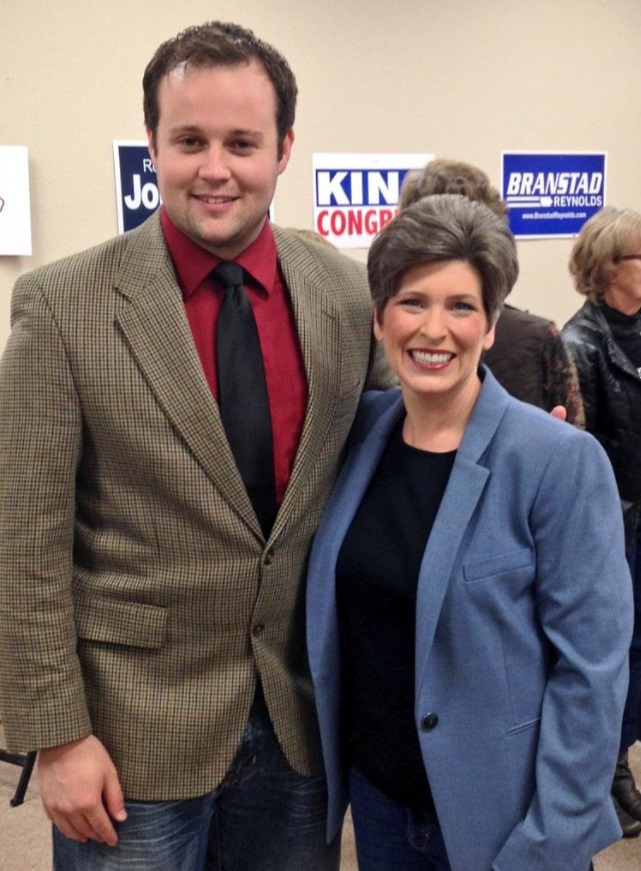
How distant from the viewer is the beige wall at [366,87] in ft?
9.41

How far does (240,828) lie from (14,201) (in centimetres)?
214

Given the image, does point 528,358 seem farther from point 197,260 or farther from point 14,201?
point 14,201

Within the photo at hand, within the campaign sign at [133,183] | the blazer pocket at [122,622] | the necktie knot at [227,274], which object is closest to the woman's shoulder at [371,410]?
the necktie knot at [227,274]

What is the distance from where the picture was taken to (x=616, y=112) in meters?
4.17

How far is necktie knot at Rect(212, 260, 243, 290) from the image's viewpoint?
4.26 ft

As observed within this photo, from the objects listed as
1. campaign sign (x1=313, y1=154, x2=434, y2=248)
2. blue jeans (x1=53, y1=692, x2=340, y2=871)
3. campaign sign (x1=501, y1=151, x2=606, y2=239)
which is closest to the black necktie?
blue jeans (x1=53, y1=692, x2=340, y2=871)

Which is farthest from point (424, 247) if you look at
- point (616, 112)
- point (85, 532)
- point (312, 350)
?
point (616, 112)

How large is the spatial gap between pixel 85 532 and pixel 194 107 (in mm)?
605

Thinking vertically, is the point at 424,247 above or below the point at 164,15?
below

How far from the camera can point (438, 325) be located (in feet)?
3.93

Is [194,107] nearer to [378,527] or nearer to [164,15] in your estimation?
[378,527]

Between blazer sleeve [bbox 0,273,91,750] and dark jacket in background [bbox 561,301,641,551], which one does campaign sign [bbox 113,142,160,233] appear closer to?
dark jacket in background [bbox 561,301,641,551]

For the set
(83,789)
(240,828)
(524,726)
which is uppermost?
(524,726)

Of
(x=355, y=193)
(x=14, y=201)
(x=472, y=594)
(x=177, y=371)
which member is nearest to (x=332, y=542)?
(x=472, y=594)
